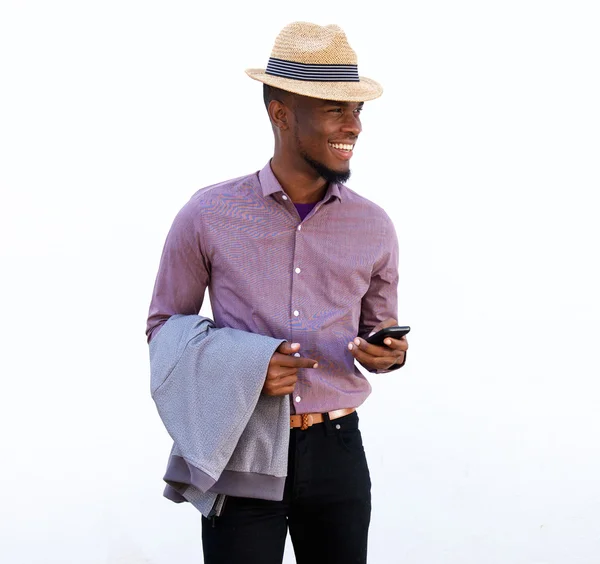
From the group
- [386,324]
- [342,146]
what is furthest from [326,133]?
[386,324]

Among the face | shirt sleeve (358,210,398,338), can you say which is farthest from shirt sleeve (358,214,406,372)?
the face

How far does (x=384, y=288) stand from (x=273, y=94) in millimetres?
529

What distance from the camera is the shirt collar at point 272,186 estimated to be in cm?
249

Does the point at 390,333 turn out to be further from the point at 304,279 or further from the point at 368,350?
the point at 304,279

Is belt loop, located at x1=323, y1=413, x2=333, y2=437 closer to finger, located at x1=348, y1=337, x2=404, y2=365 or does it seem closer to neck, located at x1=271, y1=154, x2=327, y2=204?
finger, located at x1=348, y1=337, x2=404, y2=365

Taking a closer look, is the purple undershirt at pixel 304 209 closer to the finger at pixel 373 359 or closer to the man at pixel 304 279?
the man at pixel 304 279

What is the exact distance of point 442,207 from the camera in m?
4.07

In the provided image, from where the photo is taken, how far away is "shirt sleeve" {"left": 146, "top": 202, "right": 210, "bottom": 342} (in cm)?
247

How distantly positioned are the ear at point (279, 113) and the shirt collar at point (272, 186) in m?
0.10

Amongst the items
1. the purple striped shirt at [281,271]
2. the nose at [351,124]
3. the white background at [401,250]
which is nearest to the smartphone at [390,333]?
the purple striped shirt at [281,271]

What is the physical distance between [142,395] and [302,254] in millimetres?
1718

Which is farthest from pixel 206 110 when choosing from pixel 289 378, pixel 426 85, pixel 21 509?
pixel 289 378

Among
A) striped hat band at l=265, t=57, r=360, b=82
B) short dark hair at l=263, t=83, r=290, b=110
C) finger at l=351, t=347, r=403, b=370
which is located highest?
striped hat band at l=265, t=57, r=360, b=82

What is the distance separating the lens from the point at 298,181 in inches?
98.9
